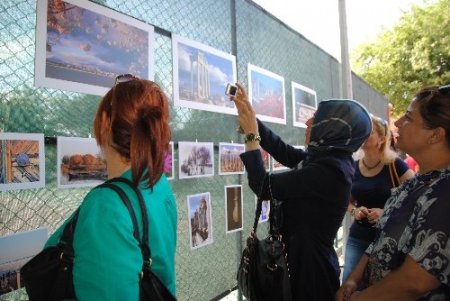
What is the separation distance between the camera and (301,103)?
154 inches

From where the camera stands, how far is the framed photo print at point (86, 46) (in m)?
1.56

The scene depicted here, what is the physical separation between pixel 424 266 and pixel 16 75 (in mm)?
1660

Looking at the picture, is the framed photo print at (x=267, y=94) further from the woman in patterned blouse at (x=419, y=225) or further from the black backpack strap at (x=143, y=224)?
the black backpack strap at (x=143, y=224)

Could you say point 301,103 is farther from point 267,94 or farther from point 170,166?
point 170,166

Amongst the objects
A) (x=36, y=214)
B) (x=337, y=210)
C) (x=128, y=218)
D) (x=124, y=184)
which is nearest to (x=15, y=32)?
(x=36, y=214)

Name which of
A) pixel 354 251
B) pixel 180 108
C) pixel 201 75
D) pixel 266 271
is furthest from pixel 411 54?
pixel 266 271

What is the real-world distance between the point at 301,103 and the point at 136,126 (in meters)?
2.96

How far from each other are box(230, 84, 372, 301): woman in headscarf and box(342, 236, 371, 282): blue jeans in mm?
1003

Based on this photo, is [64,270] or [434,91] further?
[434,91]

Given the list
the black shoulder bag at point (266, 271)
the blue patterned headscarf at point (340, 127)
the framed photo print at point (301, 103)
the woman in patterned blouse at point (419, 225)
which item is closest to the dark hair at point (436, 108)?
the woman in patterned blouse at point (419, 225)

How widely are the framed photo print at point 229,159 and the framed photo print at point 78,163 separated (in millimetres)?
998

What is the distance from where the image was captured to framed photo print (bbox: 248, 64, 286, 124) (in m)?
2.99

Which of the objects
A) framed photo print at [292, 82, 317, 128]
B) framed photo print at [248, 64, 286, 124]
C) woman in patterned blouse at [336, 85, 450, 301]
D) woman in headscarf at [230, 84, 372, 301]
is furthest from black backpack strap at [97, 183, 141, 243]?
framed photo print at [292, 82, 317, 128]

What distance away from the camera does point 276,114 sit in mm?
3334
